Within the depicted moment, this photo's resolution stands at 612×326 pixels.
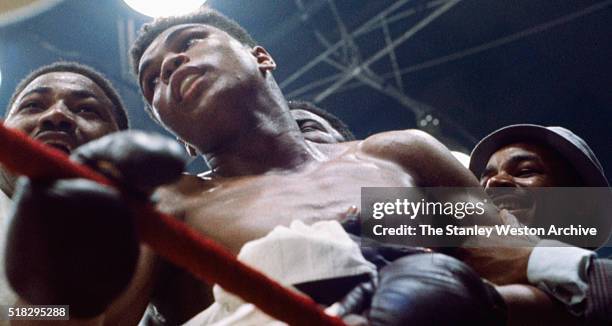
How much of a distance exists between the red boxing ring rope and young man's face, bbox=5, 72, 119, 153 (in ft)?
3.73

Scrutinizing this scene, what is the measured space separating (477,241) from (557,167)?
89cm

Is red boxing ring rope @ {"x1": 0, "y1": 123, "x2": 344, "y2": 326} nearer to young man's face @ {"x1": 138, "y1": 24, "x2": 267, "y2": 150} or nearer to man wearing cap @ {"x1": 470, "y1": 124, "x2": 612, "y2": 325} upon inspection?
young man's face @ {"x1": 138, "y1": 24, "x2": 267, "y2": 150}

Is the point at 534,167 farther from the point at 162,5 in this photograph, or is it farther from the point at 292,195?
the point at 162,5

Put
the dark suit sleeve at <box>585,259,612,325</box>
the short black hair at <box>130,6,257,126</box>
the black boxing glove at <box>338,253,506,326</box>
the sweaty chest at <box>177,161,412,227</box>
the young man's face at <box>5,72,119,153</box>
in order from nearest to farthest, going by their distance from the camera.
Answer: the black boxing glove at <box>338,253,506,326</box> < the dark suit sleeve at <box>585,259,612,325</box> < the sweaty chest at <box>177,161,412,227</box> < the young man's face at <box>5,72,119,153</box> < the short black hair at <box>130,6,257,126</box>

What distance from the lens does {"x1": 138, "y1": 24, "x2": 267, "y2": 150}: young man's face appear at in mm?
1624

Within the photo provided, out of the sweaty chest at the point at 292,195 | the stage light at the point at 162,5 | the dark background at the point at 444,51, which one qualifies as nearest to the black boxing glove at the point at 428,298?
the sweaty chest at the point at 292,195

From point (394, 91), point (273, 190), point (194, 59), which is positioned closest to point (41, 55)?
point (394, 91)

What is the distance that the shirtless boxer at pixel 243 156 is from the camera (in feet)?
4.67

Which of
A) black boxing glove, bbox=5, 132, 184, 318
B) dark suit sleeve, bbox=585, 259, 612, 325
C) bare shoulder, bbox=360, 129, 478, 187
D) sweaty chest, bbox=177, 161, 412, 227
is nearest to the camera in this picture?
black boxing glove, bbox=5, 132, 184, 318

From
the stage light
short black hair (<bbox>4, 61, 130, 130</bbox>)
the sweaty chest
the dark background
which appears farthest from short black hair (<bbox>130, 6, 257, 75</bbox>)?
the dark background

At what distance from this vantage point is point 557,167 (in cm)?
221

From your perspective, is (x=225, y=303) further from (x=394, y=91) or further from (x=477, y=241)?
(x=394, y=91)

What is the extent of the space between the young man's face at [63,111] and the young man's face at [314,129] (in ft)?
1.79

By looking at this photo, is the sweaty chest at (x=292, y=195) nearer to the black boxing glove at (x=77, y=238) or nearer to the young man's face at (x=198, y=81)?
the young man's face at (x=198, y=81)
